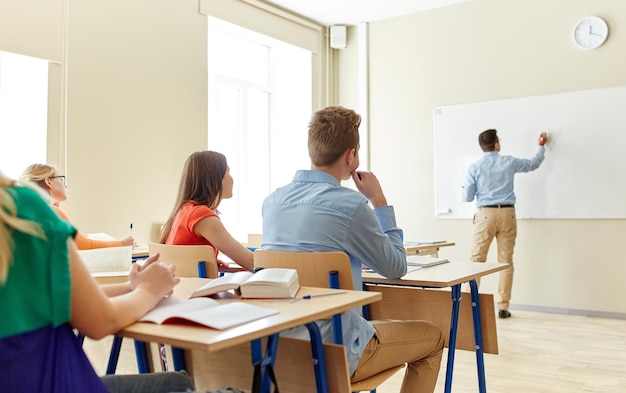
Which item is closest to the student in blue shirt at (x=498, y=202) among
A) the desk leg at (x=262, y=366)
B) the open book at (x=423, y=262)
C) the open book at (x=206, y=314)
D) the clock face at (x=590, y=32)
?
the clock face at (x=590, y=32)

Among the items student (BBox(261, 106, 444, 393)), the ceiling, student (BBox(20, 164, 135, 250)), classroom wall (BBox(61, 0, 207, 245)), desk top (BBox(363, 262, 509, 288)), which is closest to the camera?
student (BBox(261, 106, 444, 393))

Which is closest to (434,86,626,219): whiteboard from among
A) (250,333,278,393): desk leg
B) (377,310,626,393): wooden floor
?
(377,310,626,393): wooden floor

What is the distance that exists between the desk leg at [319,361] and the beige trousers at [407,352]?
0.32 m

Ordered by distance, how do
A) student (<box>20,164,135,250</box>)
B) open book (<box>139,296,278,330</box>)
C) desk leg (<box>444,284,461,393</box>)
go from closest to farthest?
open book (<box>139,296,278,330</box>) < desk leg (<box>444,284,461,393</box>) < student (<box>20,164,135,250</box>)

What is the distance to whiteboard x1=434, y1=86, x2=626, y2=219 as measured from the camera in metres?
4.94

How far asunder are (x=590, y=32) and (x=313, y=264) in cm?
432

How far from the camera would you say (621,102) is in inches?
192

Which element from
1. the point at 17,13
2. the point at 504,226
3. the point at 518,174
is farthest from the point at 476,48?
the point at 17,13

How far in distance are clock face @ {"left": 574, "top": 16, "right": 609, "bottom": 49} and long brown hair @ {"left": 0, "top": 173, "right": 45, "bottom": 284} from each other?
16.8 ft

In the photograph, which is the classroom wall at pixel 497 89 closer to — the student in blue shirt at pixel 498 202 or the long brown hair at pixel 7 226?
the student in blue shirt at pixel 498 202

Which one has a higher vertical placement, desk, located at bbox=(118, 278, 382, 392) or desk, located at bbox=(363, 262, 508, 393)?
desk, located at bbox=(118, 278, 382, 392)

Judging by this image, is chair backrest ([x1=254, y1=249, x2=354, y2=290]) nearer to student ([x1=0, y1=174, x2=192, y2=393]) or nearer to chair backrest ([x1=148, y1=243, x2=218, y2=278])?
chair backrest ([x1=148, y1=243, x2=218, y2=278])

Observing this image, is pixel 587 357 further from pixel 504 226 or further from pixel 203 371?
pixel 203 371

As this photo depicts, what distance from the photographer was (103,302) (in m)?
1.04
